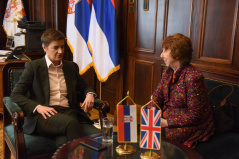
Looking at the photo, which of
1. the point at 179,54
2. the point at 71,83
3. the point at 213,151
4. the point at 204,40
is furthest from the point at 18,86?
the point at 204,40

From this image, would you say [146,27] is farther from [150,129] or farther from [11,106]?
[150,129]

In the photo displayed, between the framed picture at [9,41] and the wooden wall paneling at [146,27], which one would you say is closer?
the wooden wall paneling at [146,27]

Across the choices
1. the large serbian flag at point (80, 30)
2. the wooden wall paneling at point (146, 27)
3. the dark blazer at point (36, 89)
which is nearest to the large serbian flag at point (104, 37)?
the large serbian flag at point (80, 30)

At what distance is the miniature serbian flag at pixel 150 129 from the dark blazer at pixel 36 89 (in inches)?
35.8

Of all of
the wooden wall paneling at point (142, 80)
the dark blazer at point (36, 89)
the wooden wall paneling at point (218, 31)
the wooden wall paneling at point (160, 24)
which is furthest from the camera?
the wooden wall paneling at point (142, 80)

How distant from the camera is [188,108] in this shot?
72.8 inches

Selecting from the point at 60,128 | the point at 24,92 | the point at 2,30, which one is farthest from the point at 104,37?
the point at 2,30

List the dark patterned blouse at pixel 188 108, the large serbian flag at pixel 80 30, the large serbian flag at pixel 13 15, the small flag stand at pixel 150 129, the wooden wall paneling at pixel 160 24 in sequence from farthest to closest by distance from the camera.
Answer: the large serbian flag at pixel 13 15 < the large serbian flag at pixel 80 30 < the wooden wall paneling at pixel 160 24 < the dark patterned blouse at pixel 188 108 < the small flag stand at pixel 150 129

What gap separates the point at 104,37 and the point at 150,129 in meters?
2.10

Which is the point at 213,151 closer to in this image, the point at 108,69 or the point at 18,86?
the point at 18,86

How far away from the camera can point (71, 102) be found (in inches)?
83.8

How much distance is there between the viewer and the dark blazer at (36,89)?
1.93 metres

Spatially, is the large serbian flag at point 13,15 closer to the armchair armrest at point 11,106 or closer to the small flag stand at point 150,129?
the armchair armrest at point 11,106

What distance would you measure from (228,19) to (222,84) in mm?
540
